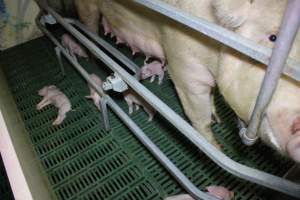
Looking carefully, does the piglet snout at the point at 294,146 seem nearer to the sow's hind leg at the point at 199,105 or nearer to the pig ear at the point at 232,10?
the pig ear at the point at 232,10

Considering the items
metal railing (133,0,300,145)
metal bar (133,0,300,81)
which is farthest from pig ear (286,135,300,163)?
metal bar (133,0,300,81)

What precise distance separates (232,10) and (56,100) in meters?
2.07

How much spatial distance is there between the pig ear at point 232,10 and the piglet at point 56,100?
1.92 m

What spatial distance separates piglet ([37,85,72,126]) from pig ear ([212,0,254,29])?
192 cm

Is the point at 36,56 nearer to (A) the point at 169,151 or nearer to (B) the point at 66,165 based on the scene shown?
(B) the point at 66,165

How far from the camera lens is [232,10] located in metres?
1.37

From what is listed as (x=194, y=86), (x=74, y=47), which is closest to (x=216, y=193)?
(x=194, y=86)

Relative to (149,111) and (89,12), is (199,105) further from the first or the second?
(89,12)

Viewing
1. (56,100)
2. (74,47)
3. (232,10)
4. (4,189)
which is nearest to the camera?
(232,10)

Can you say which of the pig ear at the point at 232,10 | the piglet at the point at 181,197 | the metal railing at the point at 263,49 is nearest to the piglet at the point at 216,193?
the piglet at the point at 181,197

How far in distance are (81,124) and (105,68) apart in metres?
0.82

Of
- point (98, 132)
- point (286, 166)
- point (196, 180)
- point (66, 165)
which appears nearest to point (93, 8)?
point (98, 132)

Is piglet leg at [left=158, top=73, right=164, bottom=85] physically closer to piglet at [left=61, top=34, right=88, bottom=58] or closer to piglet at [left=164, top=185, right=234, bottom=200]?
piglet at [left=61, top=34, right=88, bottom=58]

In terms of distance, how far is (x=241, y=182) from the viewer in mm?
2281
